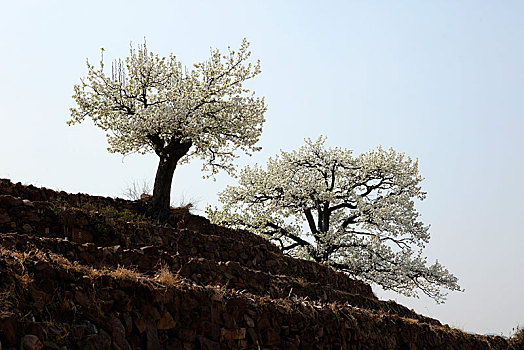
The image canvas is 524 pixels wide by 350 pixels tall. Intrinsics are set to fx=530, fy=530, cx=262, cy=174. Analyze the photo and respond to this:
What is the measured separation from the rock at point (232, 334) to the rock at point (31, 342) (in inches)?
119

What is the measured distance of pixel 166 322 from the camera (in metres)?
7.21

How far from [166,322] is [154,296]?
39 cm

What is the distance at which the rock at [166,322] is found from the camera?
23.4 ft

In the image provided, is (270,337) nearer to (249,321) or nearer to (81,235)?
(249,321)

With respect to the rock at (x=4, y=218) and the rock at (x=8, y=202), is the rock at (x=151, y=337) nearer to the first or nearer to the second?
the rock at (x=4, y=218)

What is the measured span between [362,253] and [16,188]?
53.7ft

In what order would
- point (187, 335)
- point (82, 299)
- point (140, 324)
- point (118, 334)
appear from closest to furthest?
point (118, 334), point (82, 299), point (140, 324), point (187, 335)

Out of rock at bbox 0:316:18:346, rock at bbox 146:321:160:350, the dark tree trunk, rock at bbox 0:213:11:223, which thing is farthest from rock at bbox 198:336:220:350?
the dark tree trunk

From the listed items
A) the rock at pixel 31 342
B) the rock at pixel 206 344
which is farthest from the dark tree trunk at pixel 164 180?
the rock at pixel 31 342

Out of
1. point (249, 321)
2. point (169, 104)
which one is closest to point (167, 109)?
point (169, 104)

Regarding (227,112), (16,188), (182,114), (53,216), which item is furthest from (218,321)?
(227,112)

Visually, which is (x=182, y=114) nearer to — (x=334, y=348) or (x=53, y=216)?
(x=53, y=216)

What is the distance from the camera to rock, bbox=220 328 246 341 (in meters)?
7.94

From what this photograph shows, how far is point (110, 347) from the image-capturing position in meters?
6.13
